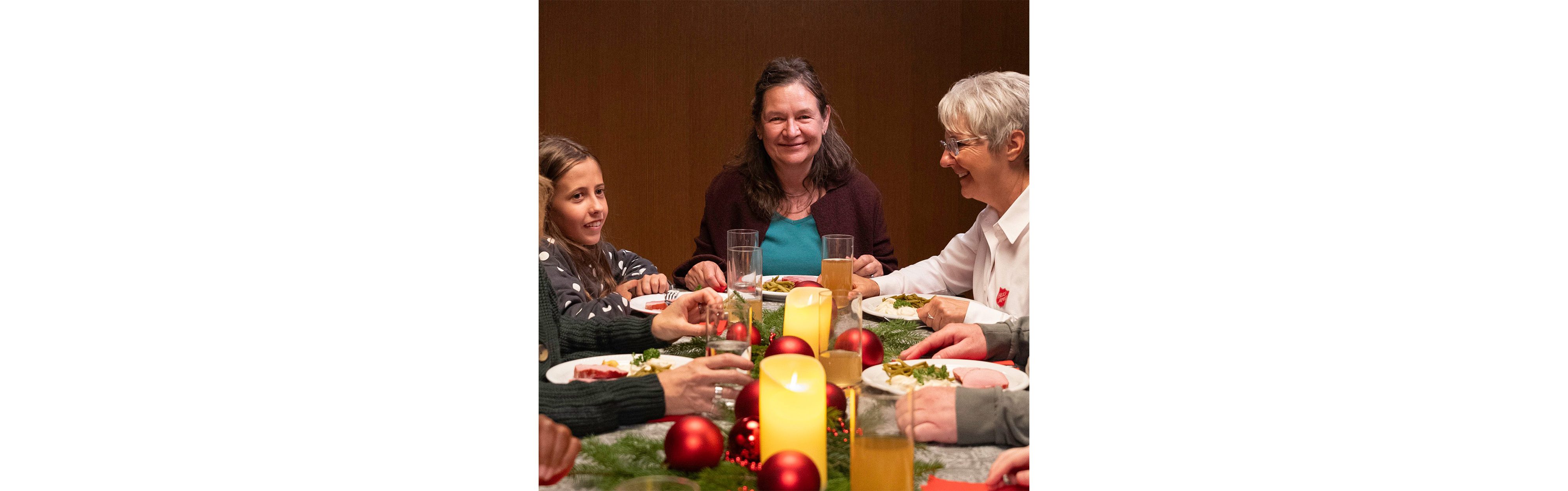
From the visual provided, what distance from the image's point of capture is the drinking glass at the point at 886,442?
864mm

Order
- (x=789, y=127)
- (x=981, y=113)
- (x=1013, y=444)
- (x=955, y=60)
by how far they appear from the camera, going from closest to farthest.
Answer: (x=1013, y=444) → (x=981, y=113) → (x=789, y=127) → (x=955, y=60)

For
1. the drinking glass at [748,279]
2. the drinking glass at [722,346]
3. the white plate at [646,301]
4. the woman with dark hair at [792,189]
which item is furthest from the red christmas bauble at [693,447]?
the woman with dark hair at [792,189]

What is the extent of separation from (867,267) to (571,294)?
104 centimetres

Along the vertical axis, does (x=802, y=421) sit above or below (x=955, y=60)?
below

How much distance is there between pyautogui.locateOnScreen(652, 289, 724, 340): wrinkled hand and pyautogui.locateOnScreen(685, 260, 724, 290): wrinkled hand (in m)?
0.74

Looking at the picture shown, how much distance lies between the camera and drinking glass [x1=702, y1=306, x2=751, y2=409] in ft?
4.03

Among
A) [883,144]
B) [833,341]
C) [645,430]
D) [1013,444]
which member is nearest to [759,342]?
[833,341]

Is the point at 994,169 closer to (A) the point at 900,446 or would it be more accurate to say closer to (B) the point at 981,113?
(B) the point at 981,113

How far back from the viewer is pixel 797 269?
3008 mm

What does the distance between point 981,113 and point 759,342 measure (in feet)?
2.59

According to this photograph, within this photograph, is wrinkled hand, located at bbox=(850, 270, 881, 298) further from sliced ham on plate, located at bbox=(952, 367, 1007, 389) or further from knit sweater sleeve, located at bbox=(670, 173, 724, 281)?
sliced ham on plate, located at bbox=(952, 367, 1007, 389)

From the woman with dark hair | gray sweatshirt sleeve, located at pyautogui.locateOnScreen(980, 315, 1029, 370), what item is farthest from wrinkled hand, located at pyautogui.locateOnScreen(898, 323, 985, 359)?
the woman with dark hair

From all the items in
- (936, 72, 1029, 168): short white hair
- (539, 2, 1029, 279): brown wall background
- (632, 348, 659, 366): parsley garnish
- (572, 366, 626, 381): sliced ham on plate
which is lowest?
(572, 366, 626, 381): sliced ham on plate

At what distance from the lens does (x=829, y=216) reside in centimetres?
305
